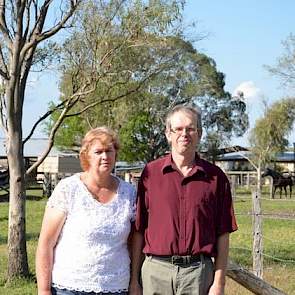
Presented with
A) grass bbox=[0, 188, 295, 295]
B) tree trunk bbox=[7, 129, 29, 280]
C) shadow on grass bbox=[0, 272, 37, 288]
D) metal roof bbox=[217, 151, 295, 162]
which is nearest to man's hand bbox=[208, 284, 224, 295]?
grass bbox=[0, 188, 295, 295]

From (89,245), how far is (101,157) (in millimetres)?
502

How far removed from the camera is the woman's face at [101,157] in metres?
3.93

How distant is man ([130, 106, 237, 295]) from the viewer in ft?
12.8

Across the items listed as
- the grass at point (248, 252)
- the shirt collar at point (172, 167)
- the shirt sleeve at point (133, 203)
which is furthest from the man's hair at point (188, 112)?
the grass at point (248, 252)

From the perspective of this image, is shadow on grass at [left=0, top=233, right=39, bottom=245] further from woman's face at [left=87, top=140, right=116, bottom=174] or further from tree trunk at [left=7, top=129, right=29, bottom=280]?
woman's face at [left=87, top=140, right=116, bottom=174]

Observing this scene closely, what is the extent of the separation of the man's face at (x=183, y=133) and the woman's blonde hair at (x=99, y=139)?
330mm

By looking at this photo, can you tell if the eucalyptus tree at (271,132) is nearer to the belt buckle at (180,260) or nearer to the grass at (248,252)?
the grass at (248,252)

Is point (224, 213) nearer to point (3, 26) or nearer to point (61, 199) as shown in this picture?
point (61, 199)

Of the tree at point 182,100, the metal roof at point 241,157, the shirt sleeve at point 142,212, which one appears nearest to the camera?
the shirt sleeve at point 142,212

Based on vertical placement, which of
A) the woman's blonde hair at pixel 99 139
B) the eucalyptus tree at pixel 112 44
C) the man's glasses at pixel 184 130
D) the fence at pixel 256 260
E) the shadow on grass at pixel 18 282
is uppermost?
the eucalyptus tree at pixel 112 44

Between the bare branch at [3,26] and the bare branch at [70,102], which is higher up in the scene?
the bare branch at [3,26]

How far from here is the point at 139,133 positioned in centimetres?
5219

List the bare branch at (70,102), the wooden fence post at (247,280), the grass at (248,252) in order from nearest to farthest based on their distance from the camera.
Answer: the wooden fence post at (247,280)
the grass at (248,252)
the bare branch at (70,102)

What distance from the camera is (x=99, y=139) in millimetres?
3938
